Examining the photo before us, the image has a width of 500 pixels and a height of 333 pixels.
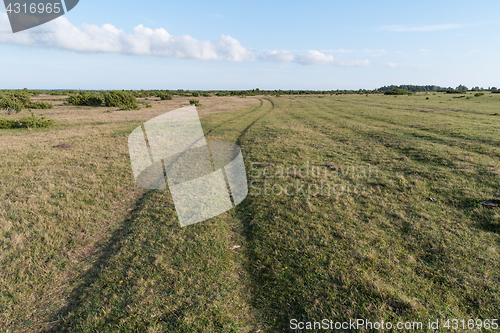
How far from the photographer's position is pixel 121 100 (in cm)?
5003

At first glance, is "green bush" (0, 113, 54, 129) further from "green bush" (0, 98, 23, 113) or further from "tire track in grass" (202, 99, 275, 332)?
"tire track in grass" (202, 99, 275, 332)

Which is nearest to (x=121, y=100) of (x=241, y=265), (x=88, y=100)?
(x=88, y=100)

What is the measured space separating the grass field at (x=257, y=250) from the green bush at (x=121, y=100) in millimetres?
38289

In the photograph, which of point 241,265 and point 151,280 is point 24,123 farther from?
point 241,265

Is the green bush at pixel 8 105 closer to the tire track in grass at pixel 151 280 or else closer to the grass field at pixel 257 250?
the grass field at pixel 257 250

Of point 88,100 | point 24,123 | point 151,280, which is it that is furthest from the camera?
point 88,100

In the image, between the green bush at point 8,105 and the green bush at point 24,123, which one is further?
the green bush at point 8,105

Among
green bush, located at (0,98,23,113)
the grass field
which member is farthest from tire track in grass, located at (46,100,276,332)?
green bush, located at (0,98,23,113)

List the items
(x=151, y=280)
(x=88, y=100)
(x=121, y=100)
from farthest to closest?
(x=88, y=100) < (x=121, y=100) < (x=151, y=280)

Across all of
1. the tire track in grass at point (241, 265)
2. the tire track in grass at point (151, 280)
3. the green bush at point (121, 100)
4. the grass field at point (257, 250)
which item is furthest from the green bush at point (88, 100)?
the tire track in grass at point (241, 265)

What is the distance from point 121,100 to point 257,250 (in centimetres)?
5539

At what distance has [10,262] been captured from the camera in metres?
6.05

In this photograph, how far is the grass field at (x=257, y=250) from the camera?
470cm

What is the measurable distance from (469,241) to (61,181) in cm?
1703
